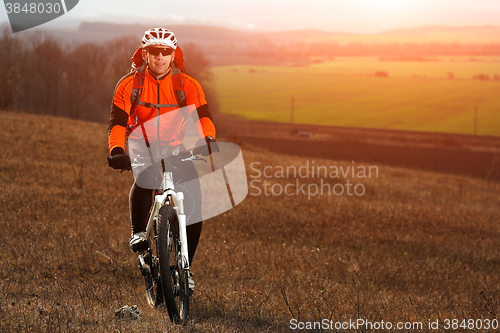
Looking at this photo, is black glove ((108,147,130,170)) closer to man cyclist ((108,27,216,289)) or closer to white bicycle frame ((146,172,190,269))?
man cyclist ((108,27,216,289))

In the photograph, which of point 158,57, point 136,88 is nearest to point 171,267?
point 136,88

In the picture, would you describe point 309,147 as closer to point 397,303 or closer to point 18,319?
point 397,303

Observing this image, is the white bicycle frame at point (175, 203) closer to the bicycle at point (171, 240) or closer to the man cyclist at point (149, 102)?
the bicycle at point (171, 240)

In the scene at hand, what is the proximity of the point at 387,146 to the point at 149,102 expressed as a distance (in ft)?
184

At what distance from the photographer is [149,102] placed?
501 centimetres

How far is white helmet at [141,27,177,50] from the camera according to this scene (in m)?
4.88

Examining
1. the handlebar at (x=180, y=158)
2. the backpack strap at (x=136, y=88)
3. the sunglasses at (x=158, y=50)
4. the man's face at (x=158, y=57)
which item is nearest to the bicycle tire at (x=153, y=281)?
the handlebar at (x=180, y=158)

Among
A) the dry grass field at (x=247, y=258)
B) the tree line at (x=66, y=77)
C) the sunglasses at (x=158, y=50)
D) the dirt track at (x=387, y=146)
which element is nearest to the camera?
the sunglasses at (x=158, y=50)

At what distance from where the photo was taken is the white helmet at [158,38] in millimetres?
4879

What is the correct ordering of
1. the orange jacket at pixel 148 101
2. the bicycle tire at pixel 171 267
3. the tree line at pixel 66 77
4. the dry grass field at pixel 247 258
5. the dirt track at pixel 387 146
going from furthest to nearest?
the tree line at pixel 66 77 → the dirt track at pixel 387 146 → the dry grass field at pixel 247 258 → the orange jacket at pixel 148 101 → the bicycle tire at pixel 171 267

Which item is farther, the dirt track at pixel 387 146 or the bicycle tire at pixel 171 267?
the dirt track at pixel 387 146

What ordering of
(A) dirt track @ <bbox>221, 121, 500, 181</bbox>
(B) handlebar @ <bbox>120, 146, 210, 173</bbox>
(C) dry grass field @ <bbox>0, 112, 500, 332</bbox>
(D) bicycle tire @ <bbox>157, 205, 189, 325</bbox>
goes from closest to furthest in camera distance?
(D) bicycle tire @ <bbox>157, 205, 189, 325</bbox>
(B) handlebar @ <bbox>120, 146, 210, 173</bbox>
(C) dry grass field @ <bbox>0, 112, 500, 332</bbox>
(A) dirt track @ <bbox>221, 121, 500, 181</bbox>

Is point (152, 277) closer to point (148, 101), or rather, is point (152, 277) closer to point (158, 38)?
point (148, 101)

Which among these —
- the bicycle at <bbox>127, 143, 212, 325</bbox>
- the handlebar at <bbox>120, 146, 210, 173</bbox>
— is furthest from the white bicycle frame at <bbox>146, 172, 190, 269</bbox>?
the handlebar at <bbox>120, 146, 210, 173</bbox>
